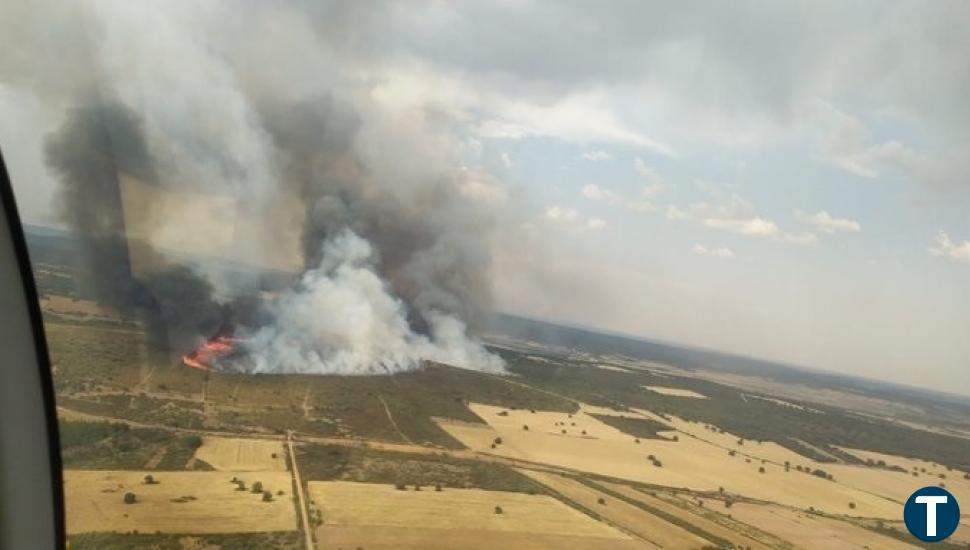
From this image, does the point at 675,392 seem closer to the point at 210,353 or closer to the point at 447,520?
the point at 447,520


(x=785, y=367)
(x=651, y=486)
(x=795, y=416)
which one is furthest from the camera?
(x=785, y=367)

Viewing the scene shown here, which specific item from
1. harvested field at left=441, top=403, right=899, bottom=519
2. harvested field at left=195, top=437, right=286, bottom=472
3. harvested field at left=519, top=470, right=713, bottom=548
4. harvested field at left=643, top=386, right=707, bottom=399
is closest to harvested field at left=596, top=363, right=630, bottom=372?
harvested field at left=643, top=386, right=707, bottom=399

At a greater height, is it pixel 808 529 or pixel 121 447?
pixel 121 447

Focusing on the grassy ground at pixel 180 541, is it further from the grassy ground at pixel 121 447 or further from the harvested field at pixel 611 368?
the harvested field at pixel 611 368

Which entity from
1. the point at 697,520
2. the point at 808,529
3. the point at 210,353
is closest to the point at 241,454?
the point at 210,353

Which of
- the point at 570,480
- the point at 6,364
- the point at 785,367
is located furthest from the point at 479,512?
the point at 785,367

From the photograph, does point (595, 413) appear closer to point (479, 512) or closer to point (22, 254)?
point (479, 512)
